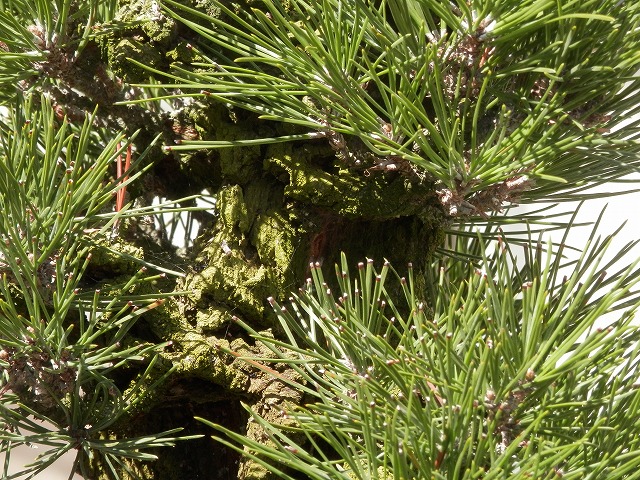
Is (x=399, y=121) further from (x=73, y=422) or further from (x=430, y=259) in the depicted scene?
(x=73, y=422)

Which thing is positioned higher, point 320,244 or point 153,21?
point 153,21

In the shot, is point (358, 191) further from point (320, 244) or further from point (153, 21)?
point (153, 21)

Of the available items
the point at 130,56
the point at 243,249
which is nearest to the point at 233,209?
the point at 243,249

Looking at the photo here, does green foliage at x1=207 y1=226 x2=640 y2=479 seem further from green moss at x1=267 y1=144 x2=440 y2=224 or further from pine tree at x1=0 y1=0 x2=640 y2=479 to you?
green moss at x1=267 y1=144 x2=440 y2=224

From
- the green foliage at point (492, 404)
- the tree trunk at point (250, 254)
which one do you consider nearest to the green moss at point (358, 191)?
the tree trunk at point (250, 254)

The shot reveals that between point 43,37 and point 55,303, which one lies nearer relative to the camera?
point 55,303

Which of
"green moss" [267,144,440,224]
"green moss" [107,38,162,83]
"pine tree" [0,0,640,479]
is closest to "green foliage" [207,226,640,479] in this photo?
"pine tree" [0,0,640,479]
